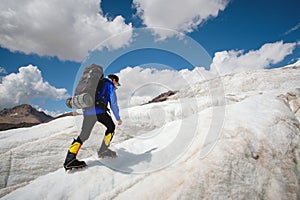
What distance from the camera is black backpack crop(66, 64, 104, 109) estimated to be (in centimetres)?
527

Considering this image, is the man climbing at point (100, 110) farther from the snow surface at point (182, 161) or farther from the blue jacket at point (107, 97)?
the snow surface at point (182, 161)

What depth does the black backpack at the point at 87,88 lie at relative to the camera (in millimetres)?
5270

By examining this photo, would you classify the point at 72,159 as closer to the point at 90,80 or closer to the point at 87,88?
the point at 87,88

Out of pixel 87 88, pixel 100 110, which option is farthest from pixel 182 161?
pixel 87 88

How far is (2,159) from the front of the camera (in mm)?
7141

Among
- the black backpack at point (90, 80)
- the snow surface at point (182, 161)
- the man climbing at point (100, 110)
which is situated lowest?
the snow surface at point (182, 161)

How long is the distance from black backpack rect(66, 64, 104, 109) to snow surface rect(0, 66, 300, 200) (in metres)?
1.66

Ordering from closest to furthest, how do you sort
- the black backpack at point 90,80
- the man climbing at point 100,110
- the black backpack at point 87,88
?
the black backpack at point 87,88
the black backpack at point 90,80
the man climbing at point 100,110

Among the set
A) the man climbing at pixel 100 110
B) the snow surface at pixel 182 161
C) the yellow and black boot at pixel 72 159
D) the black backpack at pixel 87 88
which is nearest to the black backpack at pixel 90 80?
the black backpack at pixel 87 88

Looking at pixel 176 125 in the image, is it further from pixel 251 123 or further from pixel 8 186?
pixel 8 186

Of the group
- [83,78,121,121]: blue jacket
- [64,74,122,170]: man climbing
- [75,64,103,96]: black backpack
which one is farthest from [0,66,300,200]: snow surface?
[75,64,103,96]: black backpack

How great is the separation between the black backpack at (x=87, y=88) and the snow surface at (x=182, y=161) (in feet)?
5.46

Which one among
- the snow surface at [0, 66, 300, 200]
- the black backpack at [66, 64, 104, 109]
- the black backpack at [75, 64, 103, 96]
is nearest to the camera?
the snow surface at [0, 66, 300, 200]

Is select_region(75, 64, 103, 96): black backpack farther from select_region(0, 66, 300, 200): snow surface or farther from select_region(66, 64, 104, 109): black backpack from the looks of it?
select_region(0, 66, 300, 200): snow surface
